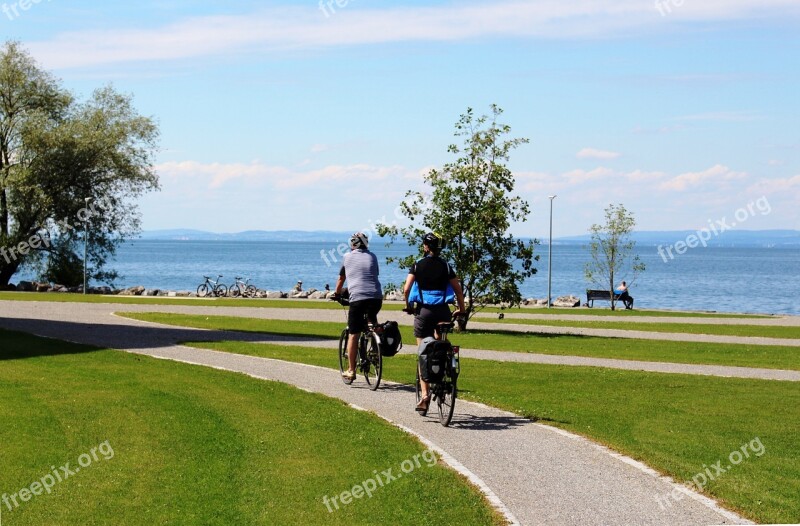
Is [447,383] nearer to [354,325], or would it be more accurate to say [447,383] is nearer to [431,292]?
[431,292]

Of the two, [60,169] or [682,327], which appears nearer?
[682,327]

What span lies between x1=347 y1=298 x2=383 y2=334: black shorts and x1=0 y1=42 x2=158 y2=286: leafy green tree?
4370 cm

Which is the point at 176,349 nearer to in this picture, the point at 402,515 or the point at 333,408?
the point at 333,408

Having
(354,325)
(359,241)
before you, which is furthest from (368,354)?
(359,241)

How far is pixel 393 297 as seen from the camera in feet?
181

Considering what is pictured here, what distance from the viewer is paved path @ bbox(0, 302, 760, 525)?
8.02m

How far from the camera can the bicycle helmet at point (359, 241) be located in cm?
1449

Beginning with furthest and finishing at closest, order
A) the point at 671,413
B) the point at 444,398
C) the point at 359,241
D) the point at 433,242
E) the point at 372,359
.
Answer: the point at 372,359
the point at 359,241
the point at 671,413
the point at 433,242
the point at 444,398

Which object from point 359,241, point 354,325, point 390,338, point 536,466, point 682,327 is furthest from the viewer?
point 682,327

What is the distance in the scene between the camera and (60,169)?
5578 cm

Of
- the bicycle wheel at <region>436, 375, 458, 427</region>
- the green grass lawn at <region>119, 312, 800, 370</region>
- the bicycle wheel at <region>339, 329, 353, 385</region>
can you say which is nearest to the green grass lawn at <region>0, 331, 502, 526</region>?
the bicycle wheel at <region>436, 375, 458, 427</region>

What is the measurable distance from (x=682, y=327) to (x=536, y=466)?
24.5m

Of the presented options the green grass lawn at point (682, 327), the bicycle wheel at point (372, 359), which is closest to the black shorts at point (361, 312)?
the bicycle wheel at point (372, 359)

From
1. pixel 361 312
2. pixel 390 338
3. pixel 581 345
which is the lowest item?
pixel 581 345
